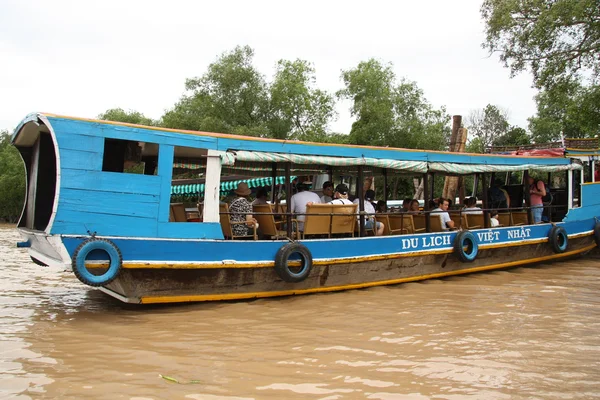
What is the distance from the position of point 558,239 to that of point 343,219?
5767 mm

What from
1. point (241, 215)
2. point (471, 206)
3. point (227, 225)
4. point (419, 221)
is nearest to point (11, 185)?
point (419, 221)

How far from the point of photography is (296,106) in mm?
32094

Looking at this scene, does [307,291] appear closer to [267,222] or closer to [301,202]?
[267,222]

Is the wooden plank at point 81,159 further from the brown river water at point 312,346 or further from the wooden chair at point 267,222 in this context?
the wooden chair at point 267,222

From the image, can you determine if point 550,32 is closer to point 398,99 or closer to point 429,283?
point 429,283

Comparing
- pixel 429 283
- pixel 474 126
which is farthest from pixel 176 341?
pixel 474 126

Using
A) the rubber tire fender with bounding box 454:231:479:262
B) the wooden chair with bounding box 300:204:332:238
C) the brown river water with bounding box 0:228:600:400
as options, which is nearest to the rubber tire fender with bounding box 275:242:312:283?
the brown river water with bounding box 0:228:600:400

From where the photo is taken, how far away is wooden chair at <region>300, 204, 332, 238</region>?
7855 millimetres

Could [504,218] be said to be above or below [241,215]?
above

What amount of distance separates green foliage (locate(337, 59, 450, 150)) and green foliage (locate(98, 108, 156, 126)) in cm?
1582

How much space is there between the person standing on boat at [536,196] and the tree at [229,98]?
20257mm

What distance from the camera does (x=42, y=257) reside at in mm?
6543

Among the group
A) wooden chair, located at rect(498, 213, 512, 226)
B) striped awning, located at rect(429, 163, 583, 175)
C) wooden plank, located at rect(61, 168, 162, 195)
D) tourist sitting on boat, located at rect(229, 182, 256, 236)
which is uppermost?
striped awning, located at rect(429, 163, 583, 175)

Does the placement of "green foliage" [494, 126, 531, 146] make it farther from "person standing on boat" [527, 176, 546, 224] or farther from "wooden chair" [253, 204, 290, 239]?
"wooden chair" [253, 204, 290, 239]
